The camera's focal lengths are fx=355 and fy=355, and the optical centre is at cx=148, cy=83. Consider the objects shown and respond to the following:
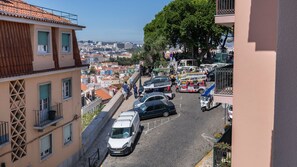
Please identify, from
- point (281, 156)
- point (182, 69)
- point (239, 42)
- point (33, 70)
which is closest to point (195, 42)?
point (182, 69)

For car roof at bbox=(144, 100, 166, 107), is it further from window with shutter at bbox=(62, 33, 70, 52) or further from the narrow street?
window with shutter at bbox=(62, 33, 70, 52)

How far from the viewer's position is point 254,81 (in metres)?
10.1

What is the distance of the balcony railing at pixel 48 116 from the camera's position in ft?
60.8

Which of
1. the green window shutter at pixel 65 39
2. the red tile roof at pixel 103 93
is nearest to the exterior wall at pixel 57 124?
the green window shutter at pixel 65 39

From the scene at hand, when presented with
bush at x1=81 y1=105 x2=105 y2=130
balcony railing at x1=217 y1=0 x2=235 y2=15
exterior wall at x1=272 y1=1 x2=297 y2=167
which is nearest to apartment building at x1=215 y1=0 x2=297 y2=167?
balcony railing at x1=217 y1=0 x2=235 y2=15

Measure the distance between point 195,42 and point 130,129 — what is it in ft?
117

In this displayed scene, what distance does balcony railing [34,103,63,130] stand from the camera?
60.8 feet

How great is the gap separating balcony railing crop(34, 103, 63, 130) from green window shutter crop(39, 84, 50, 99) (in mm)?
756

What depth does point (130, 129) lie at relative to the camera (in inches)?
926

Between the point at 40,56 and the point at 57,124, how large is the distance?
4210 millimetres

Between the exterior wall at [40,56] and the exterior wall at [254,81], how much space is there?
11.4 meters

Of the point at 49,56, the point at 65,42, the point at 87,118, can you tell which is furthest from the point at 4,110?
the point at 87,118

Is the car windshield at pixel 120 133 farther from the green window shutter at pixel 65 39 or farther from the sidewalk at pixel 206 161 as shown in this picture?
the green window shutter at pixel 65 39

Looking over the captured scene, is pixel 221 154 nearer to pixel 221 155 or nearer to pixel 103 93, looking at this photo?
pixel 221 155
